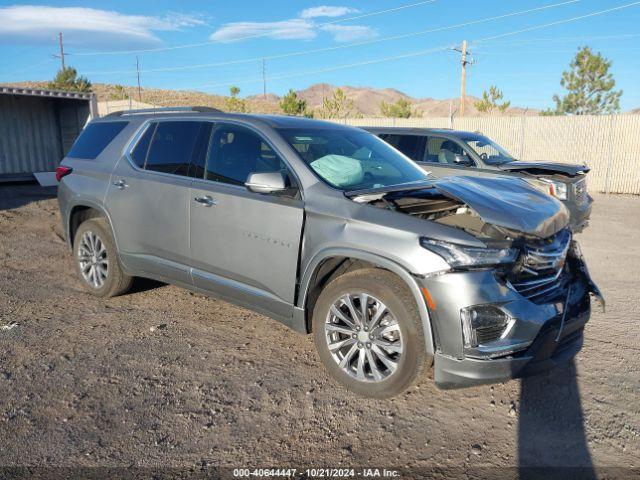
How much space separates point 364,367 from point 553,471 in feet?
4.17

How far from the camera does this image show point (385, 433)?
328cm

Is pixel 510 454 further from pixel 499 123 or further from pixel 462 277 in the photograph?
pixel 499 123

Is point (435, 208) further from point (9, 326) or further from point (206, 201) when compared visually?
point (9, 326)

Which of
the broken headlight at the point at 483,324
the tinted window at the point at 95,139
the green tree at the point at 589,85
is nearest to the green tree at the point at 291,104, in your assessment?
the green tree at the point at 589,85

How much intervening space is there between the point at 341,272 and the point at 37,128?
16.7 m

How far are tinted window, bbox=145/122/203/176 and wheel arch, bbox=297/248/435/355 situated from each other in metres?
1.67

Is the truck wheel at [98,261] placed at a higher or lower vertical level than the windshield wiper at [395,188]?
lower

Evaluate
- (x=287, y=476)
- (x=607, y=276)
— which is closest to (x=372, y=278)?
(x=287, y=476)

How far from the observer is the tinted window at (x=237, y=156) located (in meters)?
4.30

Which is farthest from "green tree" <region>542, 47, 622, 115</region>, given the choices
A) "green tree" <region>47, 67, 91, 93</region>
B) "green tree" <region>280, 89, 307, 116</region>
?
"green tree" <region>47, 67, 91, 93</region>

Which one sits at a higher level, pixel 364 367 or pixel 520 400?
pixel 364 367

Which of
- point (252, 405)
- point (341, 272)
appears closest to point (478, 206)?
point (341, 272)

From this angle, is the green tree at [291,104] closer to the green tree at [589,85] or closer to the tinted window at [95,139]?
the green tree at [589,85]

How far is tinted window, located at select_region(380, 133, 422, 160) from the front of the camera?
956cm
